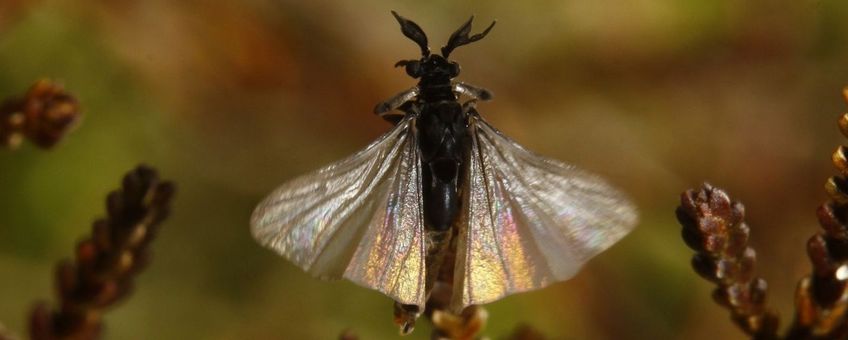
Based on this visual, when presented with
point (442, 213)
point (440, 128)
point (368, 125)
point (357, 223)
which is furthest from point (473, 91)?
point (368, 125)

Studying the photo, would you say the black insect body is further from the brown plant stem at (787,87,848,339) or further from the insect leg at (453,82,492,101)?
the brown plant stem at (787,87,848,339)

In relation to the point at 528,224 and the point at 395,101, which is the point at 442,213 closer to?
the point at 528,224

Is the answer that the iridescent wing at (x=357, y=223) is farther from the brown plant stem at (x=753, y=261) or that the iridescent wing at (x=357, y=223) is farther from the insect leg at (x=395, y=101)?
the brown plant stem at (x=753, y=261)

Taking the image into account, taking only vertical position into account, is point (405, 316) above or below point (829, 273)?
below

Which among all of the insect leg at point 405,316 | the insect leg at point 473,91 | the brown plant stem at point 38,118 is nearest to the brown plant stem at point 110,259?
the brown plant stem at point 38,118

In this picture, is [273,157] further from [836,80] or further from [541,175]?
[836,80]

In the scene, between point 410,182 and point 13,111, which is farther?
point 410,182

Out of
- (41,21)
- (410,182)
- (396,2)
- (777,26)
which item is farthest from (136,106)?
(777,26)

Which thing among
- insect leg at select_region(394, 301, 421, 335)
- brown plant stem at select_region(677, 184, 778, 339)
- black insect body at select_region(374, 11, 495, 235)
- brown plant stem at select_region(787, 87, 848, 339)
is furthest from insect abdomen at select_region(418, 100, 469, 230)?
brown plant stem at select_region(787, 87, 848, 339)

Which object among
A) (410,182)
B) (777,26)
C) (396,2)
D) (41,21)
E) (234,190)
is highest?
(777,26)
